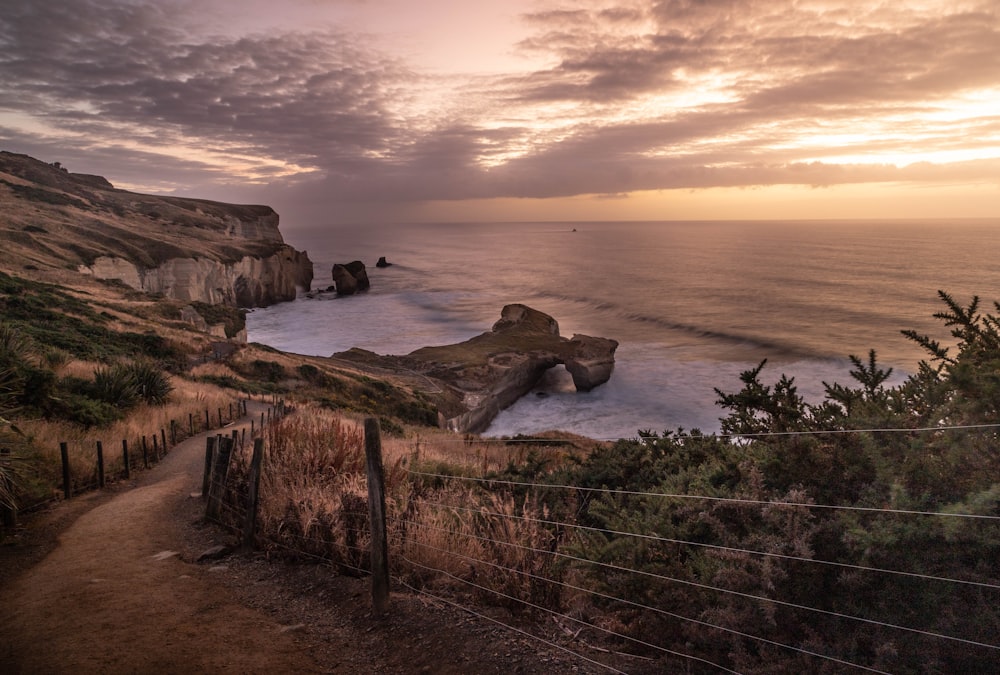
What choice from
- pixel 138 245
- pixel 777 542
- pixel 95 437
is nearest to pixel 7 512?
pixel 95 437

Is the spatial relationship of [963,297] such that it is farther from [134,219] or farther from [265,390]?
[134,219]

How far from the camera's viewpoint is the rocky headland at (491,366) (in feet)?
120

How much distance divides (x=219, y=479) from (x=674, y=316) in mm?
64663

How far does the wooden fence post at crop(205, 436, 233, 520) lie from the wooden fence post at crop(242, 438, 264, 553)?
54.5 inches

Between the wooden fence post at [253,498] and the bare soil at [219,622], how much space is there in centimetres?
21

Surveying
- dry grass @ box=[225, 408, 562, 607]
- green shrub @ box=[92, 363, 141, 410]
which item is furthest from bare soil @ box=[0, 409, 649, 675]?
green shrub @ box=[92, 363, 141, 410]

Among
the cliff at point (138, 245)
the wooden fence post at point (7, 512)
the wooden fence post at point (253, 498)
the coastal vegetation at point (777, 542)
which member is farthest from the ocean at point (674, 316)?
the wooden fence post at point (7, 512)

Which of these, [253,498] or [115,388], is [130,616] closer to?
[253,498]

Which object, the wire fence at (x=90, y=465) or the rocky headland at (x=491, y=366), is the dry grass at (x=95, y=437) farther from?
the rocky headland at (x=491, y=366)

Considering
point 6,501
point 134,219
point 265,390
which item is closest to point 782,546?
point 6,501

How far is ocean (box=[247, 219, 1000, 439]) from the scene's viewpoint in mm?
40562

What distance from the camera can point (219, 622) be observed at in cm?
556

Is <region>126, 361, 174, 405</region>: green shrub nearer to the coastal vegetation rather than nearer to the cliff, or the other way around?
the coastal vegetation

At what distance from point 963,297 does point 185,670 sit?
8608cm
